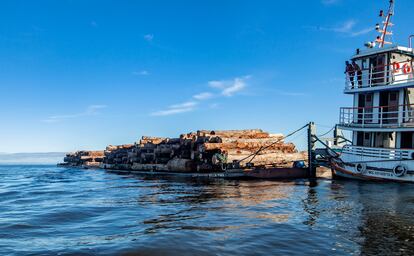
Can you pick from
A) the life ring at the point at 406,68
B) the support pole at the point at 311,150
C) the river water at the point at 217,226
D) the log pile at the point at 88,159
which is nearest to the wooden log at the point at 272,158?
the support pole at the point at 311,150

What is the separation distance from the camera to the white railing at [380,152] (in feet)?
60.3

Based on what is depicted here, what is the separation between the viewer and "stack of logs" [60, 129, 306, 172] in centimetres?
2470

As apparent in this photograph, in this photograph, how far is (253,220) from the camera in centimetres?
947

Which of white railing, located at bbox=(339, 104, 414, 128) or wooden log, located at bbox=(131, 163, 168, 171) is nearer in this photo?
white railing, located at bbox=(339, 104, 414, 128)

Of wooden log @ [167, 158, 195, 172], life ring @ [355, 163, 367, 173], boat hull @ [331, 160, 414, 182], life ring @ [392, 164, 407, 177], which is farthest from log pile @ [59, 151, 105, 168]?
life ring @ [392, 164, 407, 177]

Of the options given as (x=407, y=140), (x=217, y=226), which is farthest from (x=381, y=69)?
(x=217, y=226)

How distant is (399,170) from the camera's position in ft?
60.5

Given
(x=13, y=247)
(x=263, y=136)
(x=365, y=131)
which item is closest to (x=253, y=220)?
(x=13, y=247)

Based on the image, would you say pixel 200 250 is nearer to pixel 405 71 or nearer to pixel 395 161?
pixel 395 161

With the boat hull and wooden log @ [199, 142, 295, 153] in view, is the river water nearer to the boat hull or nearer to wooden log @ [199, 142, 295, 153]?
the boat hull

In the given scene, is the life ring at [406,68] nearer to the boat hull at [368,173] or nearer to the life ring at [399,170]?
the life ring at [399,170]

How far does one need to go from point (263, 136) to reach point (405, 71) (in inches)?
431

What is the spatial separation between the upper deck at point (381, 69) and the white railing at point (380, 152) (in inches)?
140

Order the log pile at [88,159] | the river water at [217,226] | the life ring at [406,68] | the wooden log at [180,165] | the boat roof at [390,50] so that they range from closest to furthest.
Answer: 1. the river water at [217,226]
2. the boat roof at [390,50]
3. the life ring at [406,68]
4. the wooden log at [180,165]
5. the log pile at [88,159]
